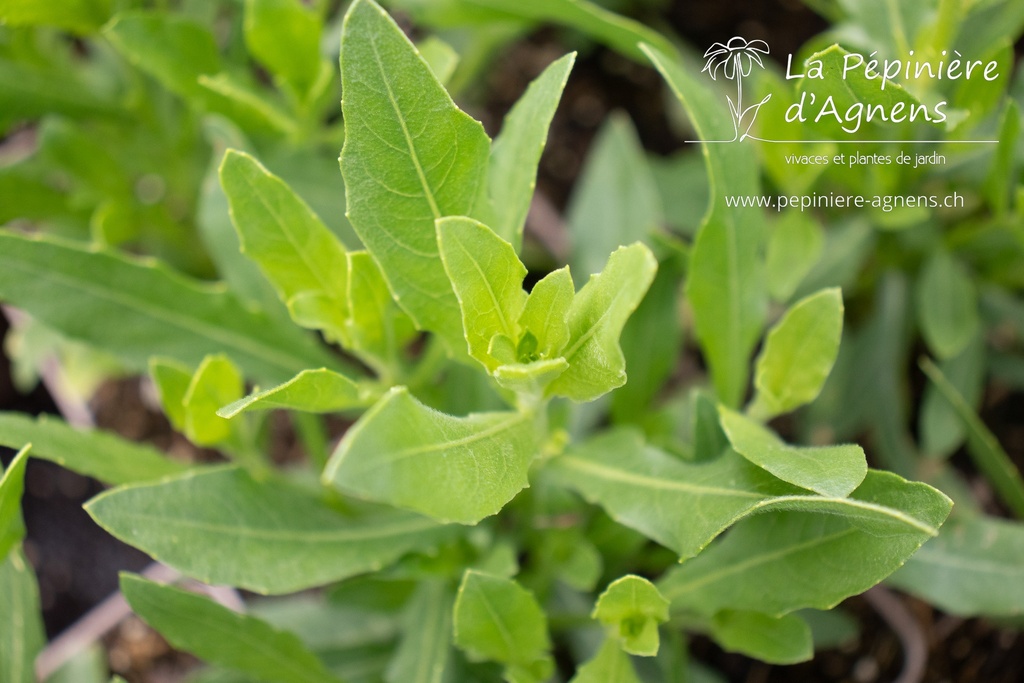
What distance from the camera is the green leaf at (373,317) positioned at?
642 millimetres

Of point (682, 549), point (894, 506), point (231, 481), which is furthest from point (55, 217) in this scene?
point (894, 506)

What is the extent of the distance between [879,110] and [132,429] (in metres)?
1.19

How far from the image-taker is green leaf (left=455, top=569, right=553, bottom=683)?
0.61m

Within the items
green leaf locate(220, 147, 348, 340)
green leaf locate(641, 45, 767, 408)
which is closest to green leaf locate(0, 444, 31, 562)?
green leaf locate(220, 147, 348, 340)

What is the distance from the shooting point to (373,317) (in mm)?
679

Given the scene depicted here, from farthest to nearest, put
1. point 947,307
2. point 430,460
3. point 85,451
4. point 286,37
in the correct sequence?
point 947,307 < point 286,37 < point 85,451 < point 430,460

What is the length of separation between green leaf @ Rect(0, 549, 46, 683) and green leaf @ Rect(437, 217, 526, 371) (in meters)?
0.51

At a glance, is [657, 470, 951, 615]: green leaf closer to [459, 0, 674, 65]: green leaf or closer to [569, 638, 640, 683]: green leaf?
[569, 638, 640, 683]: green leaf

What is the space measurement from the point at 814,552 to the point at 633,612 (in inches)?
5.5

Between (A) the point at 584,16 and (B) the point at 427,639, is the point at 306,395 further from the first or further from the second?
(A) the point at 584,16

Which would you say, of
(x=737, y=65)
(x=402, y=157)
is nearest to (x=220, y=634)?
(x=402, y=157)

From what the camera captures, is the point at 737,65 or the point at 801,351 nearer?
the point at 801,351

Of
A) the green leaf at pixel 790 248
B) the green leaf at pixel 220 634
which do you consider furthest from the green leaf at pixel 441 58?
the green leaf at pixel 220 634

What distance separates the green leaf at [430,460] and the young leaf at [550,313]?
59 mm
